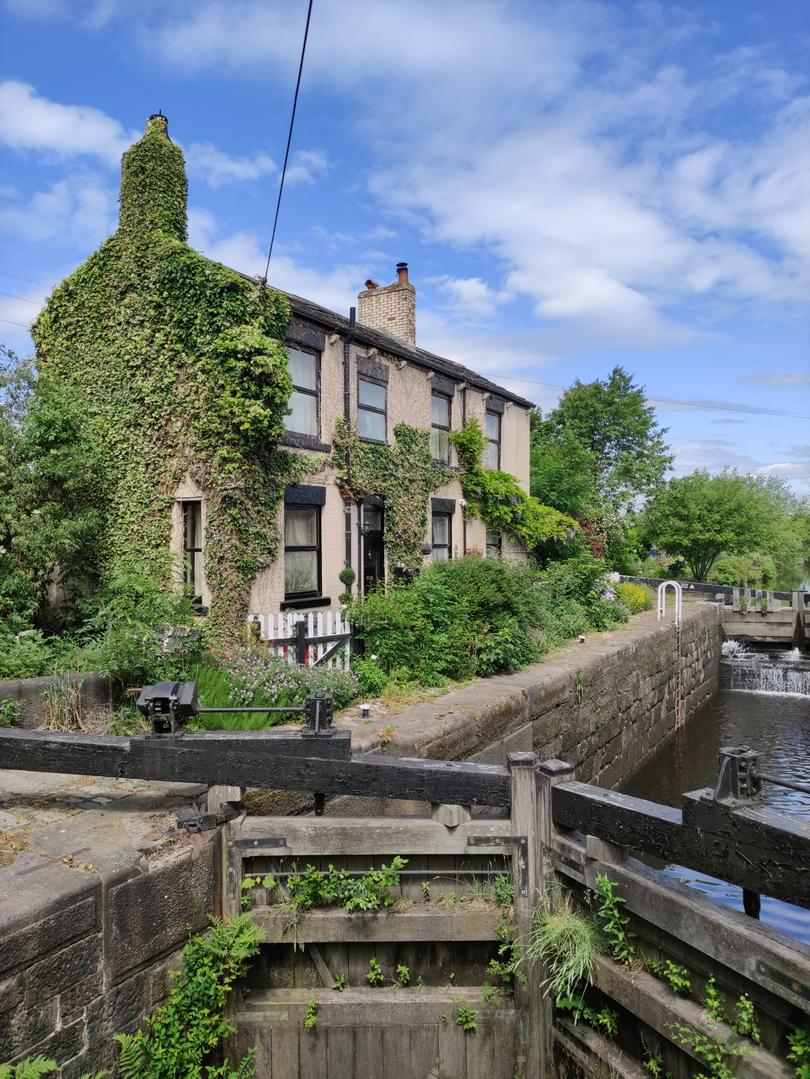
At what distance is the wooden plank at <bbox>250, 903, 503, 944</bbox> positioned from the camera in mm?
4680

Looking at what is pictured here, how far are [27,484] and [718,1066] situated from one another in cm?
1102

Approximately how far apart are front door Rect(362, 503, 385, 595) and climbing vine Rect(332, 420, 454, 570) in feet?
0.59

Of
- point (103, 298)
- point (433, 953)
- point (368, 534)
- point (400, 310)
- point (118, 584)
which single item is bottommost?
point (433, 953)

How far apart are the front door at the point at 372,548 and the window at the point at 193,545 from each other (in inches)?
141

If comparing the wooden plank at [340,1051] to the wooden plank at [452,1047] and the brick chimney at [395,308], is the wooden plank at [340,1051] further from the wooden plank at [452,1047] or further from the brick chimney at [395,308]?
the brick chimney at [395,308]

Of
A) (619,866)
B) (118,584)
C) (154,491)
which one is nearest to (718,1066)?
(619,866)

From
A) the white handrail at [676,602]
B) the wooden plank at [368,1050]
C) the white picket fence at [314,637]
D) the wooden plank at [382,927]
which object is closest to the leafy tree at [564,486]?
the white handrail at [676,602]

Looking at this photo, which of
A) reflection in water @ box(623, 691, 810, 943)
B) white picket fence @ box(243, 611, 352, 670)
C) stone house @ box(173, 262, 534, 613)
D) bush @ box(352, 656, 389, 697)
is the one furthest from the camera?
stone house @ box(173, 262, 534, 613)

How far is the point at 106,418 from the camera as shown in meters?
12.1

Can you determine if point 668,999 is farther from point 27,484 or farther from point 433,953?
point 27,484

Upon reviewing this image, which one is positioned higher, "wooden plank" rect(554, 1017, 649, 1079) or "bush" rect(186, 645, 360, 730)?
"bush" rect(186, 645, 360, 730)

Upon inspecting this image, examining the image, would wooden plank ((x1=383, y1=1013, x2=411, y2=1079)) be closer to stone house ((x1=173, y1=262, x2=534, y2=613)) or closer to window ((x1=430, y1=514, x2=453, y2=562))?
stone house ((x1=173, y1=262, x2=534, y2=613))

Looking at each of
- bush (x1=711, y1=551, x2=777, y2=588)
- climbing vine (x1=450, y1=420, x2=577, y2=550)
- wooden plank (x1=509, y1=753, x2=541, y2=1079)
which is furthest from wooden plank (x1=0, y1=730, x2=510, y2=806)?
bush (x1=711, y1=551, x2=777, y2=588)

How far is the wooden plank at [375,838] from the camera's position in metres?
4.72
